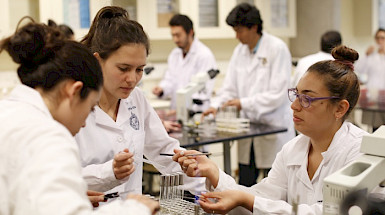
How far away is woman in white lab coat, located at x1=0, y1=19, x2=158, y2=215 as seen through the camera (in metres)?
0.93

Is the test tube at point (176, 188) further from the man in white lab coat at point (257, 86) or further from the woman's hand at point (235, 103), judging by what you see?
the woman's hand at point (235, 103)

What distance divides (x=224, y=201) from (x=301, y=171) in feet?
1.25

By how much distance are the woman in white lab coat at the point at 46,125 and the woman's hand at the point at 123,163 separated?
277 mm

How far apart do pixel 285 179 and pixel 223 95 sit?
1.98 m

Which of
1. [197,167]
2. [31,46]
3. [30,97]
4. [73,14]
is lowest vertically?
[197,167]

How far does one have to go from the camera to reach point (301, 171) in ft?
5.71

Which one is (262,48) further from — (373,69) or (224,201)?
(373,69)

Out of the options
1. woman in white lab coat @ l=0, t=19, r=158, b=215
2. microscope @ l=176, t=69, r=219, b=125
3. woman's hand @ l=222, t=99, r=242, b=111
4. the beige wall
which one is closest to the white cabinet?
the beige wall

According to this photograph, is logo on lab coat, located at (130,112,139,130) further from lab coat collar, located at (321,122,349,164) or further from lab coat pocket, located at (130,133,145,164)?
lab coat collar, located at (321,122,349,164)

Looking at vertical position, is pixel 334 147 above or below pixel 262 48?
below

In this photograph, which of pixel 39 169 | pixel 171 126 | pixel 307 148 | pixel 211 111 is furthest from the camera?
pixel 211 111

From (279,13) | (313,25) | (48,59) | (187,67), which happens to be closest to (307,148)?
(48,59)

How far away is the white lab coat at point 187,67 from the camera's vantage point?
4.06 metres

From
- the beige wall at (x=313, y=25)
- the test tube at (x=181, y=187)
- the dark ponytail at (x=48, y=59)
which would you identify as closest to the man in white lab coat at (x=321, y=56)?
the beige wall at (x=313, y=25)
